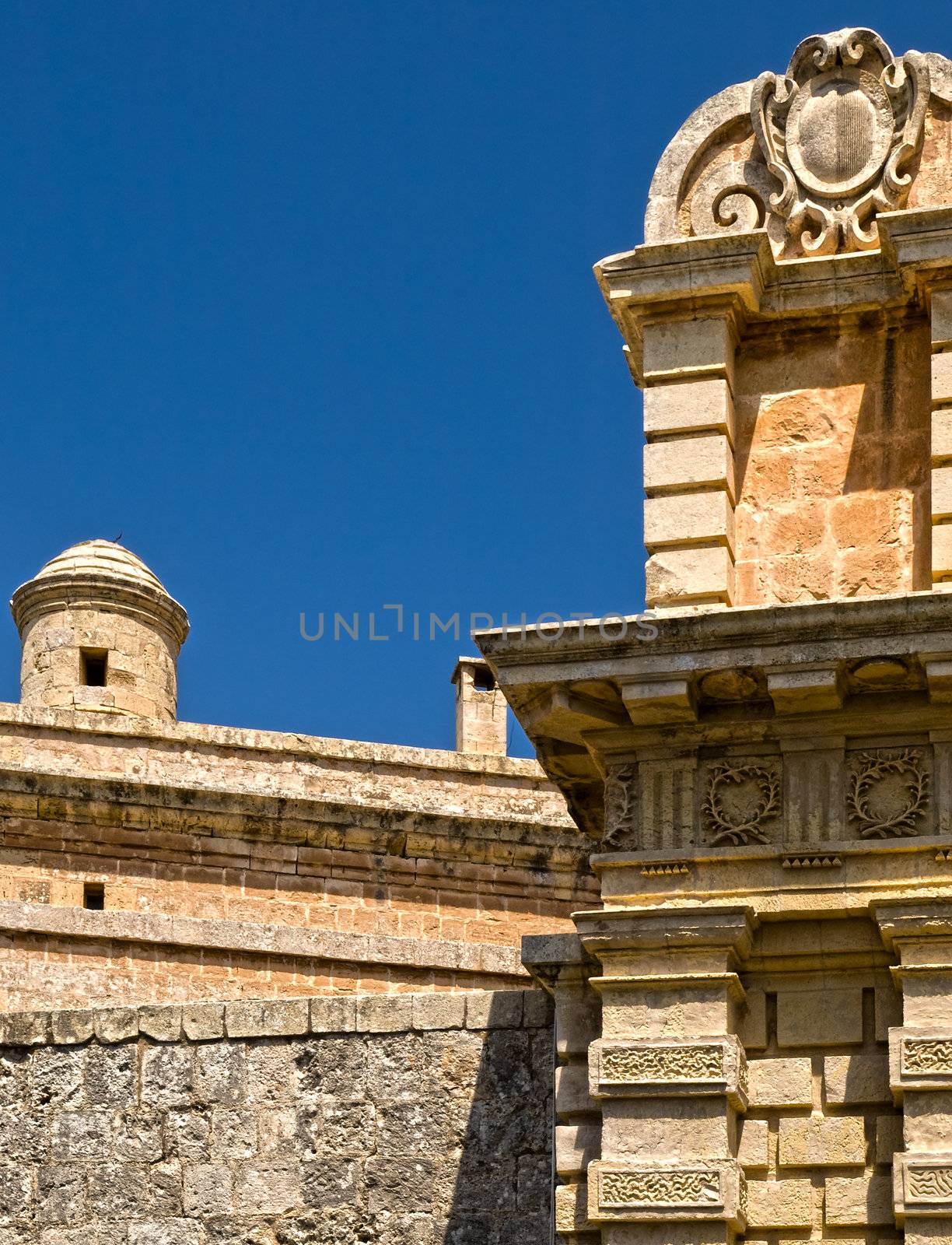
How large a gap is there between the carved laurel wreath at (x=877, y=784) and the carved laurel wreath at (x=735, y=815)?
30cm

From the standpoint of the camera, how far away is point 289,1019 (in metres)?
11.1

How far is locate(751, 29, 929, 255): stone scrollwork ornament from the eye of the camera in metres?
10.9

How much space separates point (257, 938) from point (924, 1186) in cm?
791

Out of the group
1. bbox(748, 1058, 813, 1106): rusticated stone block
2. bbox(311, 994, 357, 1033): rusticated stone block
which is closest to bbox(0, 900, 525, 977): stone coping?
bbox(311, 994, 357, 1033): rusticated stone block

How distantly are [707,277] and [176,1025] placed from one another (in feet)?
12.4

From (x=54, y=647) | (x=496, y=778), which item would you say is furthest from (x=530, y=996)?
(x=54, y=647)

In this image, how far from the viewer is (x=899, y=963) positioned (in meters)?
9.83

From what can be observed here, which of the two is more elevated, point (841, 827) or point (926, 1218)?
point (841, 827)

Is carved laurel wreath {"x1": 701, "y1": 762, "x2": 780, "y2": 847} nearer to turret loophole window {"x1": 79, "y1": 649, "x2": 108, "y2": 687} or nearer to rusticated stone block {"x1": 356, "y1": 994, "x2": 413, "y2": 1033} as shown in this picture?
rusticated stone block {"x1": 356, "y1": 994, "x2": 413, "y2": 1033}

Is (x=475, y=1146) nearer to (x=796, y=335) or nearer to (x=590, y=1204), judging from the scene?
(x=590, y=1204)

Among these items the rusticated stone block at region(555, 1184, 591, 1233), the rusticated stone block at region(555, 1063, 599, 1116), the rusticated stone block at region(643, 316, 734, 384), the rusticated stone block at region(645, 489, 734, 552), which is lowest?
the rusticated stone block at region(555, 1184, 591, 1233)

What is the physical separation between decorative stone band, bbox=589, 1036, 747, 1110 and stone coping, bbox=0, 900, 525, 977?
694 centimetres

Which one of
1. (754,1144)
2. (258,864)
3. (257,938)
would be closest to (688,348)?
(754,1144)

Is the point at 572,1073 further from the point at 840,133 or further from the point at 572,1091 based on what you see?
the point at 840,133
